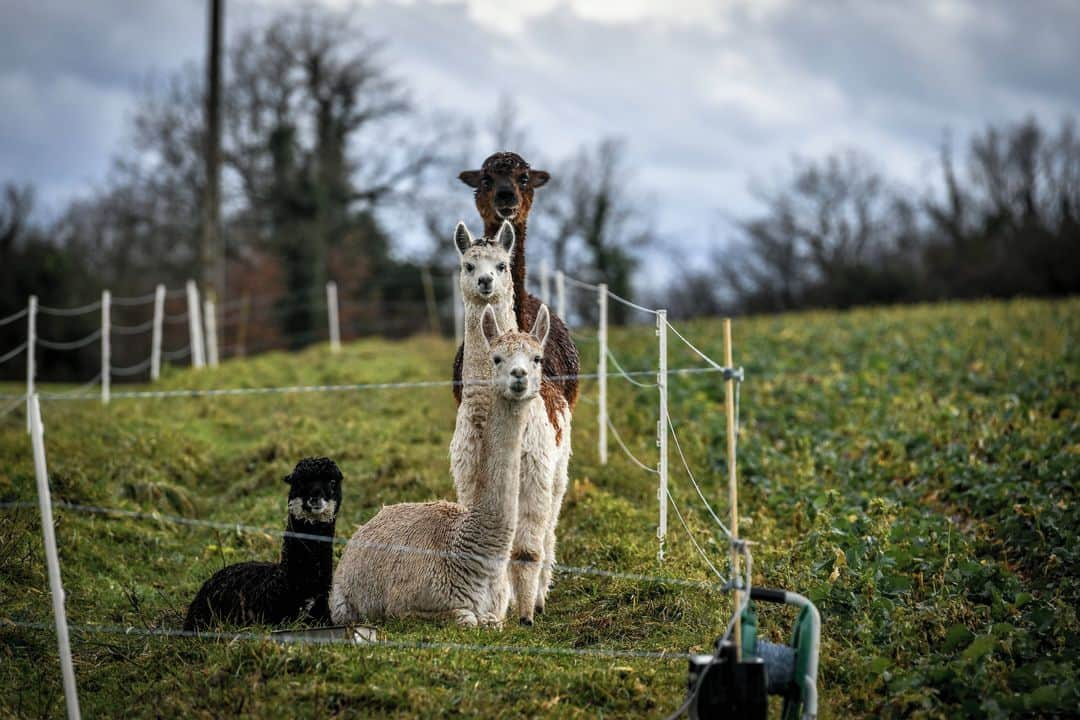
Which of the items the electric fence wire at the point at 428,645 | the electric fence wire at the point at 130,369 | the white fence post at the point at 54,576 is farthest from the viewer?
the electric fence wire at the point at 130,369

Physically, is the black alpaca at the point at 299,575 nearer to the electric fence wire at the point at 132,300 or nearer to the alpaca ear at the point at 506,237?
the alpaca ear at the point at 506,237

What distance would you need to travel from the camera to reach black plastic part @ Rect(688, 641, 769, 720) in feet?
13.8

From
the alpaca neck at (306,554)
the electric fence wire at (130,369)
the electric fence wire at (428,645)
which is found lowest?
the electric fence wire at (428,645)

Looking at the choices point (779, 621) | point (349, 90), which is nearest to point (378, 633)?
point (779, 621)

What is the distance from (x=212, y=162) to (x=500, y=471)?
53.4ft

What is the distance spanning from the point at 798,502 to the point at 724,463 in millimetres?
1755

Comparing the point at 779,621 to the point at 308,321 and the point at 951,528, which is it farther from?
the point at 308,321

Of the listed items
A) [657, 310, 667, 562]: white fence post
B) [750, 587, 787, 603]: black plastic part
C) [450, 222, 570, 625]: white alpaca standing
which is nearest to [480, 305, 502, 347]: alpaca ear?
[450, 222, 570, 625]: white alpaca standing

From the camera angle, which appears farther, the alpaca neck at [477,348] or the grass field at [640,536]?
the alpaca neck at [477,348]

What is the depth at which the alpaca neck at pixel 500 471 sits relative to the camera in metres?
5.61

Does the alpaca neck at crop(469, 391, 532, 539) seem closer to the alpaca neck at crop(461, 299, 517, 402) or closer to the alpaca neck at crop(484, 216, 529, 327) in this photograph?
the alpaca neck at crop(461, 299, 517, 402)

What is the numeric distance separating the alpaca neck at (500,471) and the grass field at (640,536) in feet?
2.05

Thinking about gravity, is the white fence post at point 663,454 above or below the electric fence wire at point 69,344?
below

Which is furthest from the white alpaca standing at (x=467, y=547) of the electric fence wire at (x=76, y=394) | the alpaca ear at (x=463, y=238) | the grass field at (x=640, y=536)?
the electric fence wire at (x=76, y=394)
